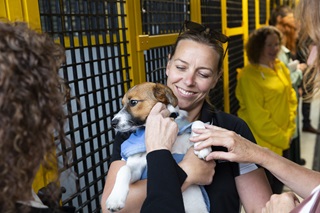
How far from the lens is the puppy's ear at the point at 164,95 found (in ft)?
4.78

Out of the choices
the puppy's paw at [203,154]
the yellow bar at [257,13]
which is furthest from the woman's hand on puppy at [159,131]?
the yellow bar at [257,13]

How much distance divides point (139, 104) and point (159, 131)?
225 millimetres

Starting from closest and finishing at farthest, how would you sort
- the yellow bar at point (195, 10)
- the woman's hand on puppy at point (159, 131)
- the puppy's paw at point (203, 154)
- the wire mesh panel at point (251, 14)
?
the woman's hand on puppy at point (159, 131)
the puppy's paw at point (203, 154)
the yellow bar at point (195, 10)
the wire mesh panel at point (251, 14)

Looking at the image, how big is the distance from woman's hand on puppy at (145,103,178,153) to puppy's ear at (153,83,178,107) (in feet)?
0.19

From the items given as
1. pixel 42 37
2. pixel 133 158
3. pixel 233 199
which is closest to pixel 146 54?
pixel 133 158

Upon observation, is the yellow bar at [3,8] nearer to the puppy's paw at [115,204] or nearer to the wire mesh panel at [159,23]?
the puppy's paw at [115,204]

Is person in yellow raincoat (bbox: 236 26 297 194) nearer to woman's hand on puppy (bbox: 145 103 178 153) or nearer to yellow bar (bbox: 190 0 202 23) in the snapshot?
yellow bar (bbox: 190 0 202 23)

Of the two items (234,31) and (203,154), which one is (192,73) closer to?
(203,154)

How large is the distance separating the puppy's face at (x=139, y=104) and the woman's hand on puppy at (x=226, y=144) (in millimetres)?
221

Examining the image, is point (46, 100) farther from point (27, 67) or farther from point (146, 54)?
point (146, 54)

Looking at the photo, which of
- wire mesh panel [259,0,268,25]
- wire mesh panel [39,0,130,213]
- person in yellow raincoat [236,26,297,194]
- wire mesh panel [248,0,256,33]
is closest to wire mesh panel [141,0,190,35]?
wire mesh panel [39,0,130,213]

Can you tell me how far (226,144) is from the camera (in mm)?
1303

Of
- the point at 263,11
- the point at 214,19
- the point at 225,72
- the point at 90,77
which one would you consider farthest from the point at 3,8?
the point at 263,11

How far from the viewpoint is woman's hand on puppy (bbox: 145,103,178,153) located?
1.21 m
